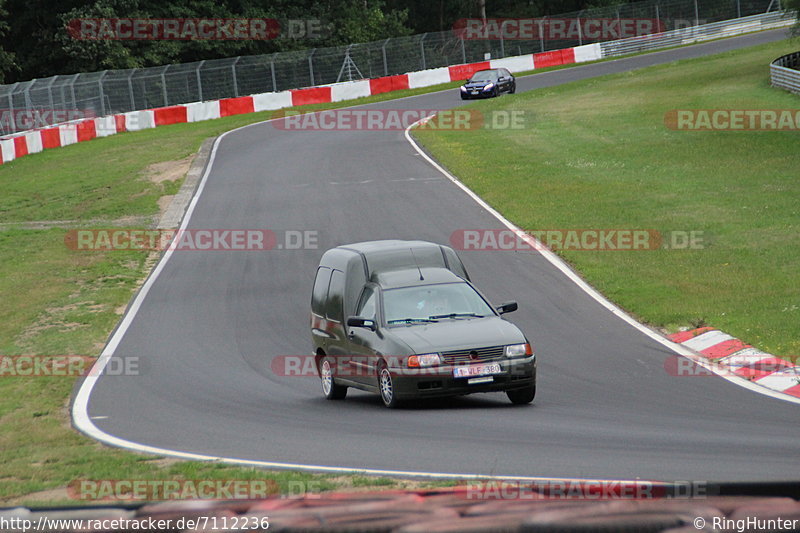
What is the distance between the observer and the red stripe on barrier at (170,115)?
49.5 meters

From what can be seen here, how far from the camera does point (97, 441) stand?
10602 millimetres

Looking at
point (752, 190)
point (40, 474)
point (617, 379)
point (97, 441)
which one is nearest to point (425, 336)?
point (617, 379)

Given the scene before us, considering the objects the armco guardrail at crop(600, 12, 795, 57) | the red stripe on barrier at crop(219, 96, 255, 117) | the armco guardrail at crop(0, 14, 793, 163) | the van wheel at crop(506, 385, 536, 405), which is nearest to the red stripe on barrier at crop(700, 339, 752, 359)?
the van wheel at crop(506, 385, 536, 405)

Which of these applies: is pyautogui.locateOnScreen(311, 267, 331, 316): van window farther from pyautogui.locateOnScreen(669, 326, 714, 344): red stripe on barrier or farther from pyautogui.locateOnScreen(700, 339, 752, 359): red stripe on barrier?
pyautogui.locateOnScreen(700, 339, 752, 359): red stripe on barrier

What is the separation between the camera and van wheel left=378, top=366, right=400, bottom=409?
1157 centimetres

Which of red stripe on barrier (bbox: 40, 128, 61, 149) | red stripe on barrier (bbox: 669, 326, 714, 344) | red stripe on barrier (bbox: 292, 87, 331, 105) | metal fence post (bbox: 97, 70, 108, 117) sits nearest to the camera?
red stripe on barrier (bbox: 669, 326, 714, 344)

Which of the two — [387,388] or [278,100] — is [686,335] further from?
[278,100]

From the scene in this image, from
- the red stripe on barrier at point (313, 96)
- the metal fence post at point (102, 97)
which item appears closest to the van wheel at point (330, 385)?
the metal fence post at point (102, 97)

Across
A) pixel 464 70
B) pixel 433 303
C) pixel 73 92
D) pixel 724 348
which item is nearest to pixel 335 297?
pixel 433 303

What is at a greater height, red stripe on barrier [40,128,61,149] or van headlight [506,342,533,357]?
red stripe on barrier [40,128,61,149]

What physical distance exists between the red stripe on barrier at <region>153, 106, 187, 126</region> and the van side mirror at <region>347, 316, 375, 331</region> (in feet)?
130

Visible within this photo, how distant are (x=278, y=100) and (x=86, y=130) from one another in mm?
10488

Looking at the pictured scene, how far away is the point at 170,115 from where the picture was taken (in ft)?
164

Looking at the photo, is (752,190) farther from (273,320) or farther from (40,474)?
(40,474)
